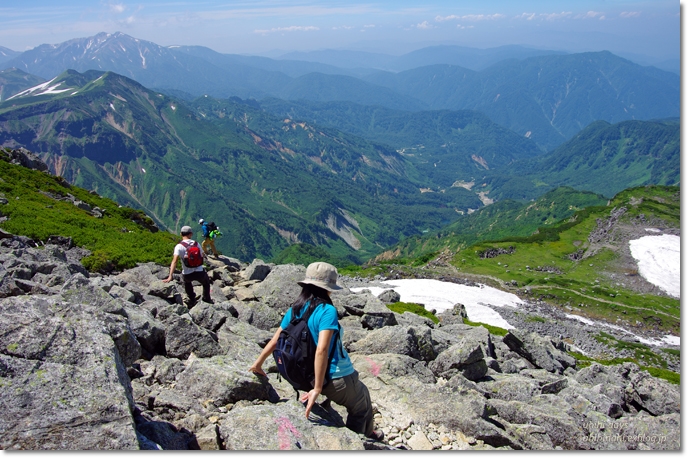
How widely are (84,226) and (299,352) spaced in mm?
32973

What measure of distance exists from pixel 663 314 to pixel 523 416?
70.1 metres

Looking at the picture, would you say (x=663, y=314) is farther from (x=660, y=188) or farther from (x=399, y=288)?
(x=660, y=188)

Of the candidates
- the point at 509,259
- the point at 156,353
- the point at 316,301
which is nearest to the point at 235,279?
the point at 156,353

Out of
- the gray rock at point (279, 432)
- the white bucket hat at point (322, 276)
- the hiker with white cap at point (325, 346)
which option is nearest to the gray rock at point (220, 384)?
the gray rock at point (279, 432)

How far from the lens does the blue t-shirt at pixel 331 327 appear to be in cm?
895

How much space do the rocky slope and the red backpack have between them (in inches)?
64.6

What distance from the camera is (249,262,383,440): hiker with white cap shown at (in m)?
8.94

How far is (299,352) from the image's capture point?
916 centimetres

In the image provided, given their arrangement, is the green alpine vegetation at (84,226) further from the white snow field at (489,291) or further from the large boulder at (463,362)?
the white snow field at (489,291)

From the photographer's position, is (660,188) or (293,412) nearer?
(293,412)

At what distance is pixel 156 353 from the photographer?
13.4 metres

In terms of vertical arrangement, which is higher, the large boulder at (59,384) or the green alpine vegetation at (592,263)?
the large boulder at (59,384)

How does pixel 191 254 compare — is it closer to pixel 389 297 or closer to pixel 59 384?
pixel 59 384

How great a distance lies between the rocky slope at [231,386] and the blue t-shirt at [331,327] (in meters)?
1.21
